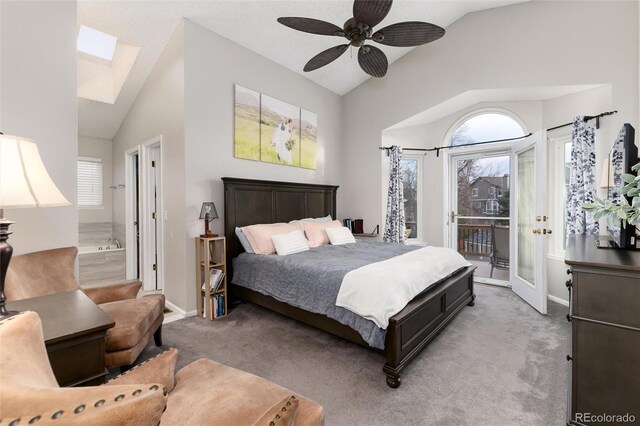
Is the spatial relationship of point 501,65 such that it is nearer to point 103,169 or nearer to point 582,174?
point 582,174

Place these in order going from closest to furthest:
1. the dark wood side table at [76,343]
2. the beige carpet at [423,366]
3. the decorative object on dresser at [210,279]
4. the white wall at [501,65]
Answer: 1. the dark wood side table at [76,343]
2. the beige carpet at [423,366]
3. the white wall at [501,65]
4. the decorative object on dresser at [210,279]

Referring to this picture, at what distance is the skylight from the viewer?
3.71 metres

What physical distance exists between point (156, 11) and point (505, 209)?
548 centimetres

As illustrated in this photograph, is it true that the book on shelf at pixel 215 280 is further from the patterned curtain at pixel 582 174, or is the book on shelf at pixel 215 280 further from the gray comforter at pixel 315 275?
the patterned curtain at pixel 582 174

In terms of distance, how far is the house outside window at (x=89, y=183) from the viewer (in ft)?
16.9

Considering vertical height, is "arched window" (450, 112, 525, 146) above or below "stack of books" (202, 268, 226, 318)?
above

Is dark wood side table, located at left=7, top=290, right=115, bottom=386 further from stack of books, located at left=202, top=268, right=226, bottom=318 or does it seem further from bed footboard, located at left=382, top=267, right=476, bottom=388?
stack of books, located at left=202, top=268, right=226, bottom=318

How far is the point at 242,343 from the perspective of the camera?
2.72 meters

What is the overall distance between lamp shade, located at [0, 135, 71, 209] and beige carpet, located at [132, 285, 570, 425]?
1667mm

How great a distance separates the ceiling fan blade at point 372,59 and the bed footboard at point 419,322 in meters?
2.33

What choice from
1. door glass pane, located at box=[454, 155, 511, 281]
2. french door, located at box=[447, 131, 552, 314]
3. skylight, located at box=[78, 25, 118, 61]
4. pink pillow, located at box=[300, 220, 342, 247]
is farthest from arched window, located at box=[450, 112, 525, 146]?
skylight, located at box=[78, 25, 118, 61]

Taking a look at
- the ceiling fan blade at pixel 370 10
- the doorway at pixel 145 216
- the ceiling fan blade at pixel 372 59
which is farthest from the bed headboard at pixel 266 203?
the ceiling fan blade at pixel 370 10

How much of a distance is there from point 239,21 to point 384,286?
3.40 m

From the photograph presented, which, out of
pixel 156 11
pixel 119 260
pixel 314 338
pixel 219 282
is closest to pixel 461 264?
pixel 314 338
